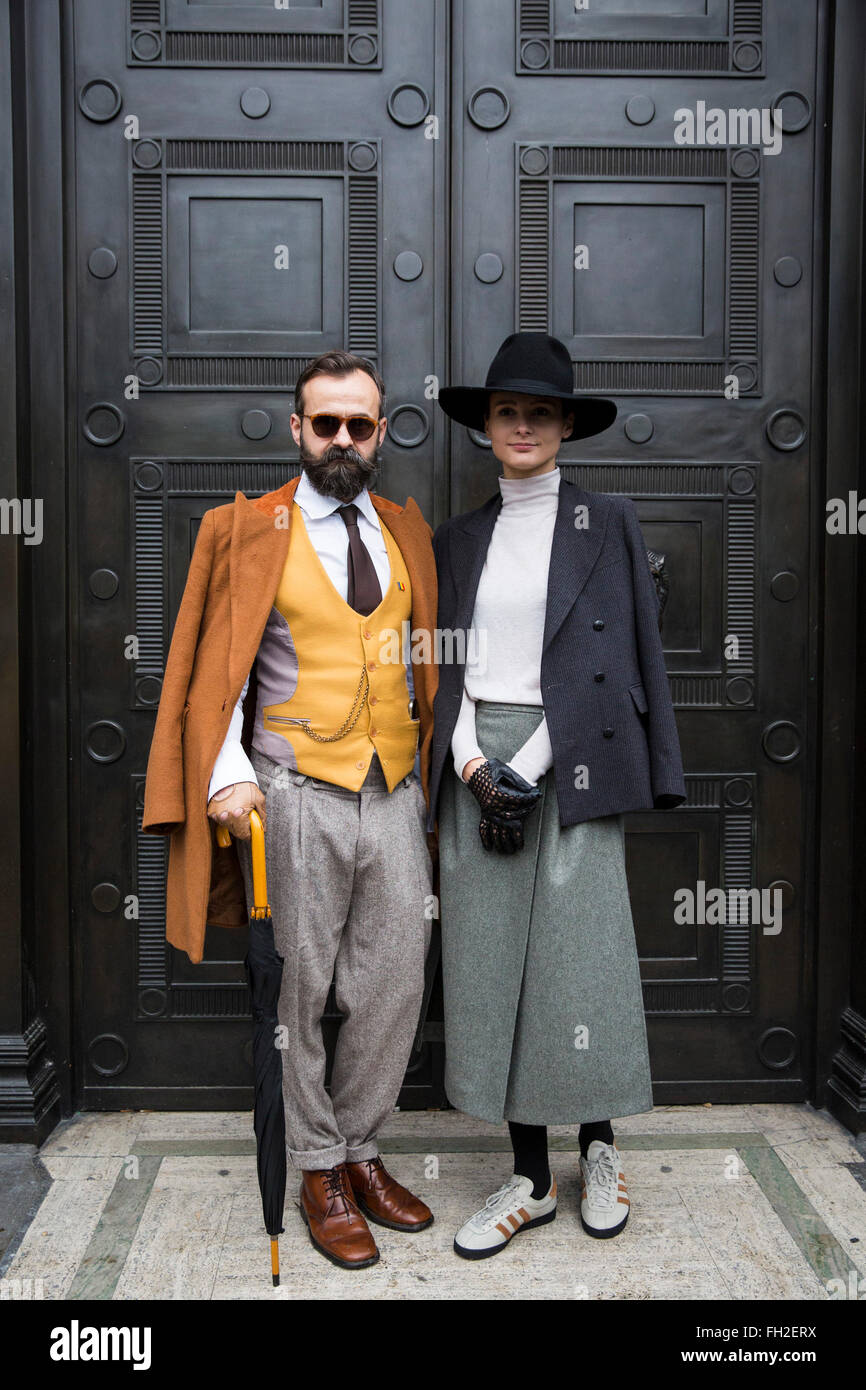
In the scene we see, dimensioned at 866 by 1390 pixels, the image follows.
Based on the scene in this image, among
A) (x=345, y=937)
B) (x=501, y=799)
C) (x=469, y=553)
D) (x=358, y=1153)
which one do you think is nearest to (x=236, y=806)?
(x=345, y=937)

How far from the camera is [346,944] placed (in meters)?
2.83

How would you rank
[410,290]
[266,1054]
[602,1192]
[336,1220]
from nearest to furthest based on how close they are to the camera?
1. [266,1054]
2. [336,1220]
3. [602,1192]
4. [410,290]

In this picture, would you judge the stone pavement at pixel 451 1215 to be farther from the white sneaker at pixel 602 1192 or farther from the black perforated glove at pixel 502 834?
the black perforated glove at pixel 502 834

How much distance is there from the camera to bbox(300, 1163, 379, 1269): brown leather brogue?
2654mm

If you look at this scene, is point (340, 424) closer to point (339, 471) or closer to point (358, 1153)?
point (339, 471)

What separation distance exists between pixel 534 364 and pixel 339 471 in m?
0.54

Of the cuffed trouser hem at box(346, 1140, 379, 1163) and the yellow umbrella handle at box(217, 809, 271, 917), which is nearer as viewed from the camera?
the yellow umbrella handle at box(217, 809, 271, 917)

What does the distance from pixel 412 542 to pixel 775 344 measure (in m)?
1.42

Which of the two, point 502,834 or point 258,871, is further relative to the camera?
point 502,834

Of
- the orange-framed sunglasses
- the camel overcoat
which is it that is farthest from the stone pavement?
the orange-framed sunglasses

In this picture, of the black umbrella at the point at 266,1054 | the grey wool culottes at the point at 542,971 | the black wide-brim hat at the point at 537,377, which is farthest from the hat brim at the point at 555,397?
the black umbrella at the point at 266,1054

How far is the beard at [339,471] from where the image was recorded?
105 inches

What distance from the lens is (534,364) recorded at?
273 cm

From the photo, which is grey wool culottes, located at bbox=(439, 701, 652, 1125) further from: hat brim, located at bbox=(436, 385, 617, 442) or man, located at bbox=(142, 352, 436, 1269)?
hat brim, located at bbox=(436, 385, 617, 442)
